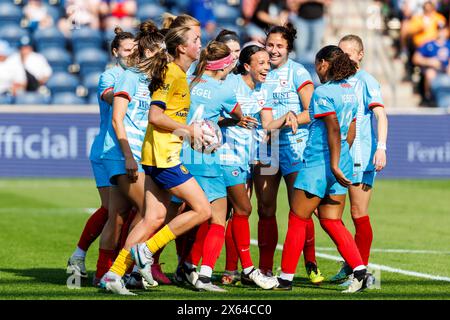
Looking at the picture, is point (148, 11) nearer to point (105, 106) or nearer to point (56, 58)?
point (56, 58)

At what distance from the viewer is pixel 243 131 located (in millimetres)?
9773

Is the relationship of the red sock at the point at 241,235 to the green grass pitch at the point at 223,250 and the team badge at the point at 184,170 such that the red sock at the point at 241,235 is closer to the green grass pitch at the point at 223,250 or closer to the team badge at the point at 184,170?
the green grass pitch at the point at 223,250

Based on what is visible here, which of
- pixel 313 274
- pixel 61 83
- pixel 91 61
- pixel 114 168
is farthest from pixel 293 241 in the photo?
pixel 91 61

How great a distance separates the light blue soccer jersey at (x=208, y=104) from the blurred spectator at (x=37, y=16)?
15414 millimetres

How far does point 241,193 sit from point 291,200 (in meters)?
0.49

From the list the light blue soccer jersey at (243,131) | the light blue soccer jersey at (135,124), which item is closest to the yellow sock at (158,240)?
the light blue soccer jersey at (135,124)

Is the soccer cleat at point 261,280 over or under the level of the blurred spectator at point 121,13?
under

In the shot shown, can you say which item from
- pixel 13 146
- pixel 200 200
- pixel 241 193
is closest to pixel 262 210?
pixel 241 193

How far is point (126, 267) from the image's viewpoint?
8.71 meters

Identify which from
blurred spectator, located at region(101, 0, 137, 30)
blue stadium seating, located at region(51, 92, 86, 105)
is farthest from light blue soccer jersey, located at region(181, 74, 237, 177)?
blurred spectator, located at region(101, 0, 137, 30)

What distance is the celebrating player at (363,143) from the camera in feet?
31.9

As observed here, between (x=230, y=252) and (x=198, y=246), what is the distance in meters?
0.44
